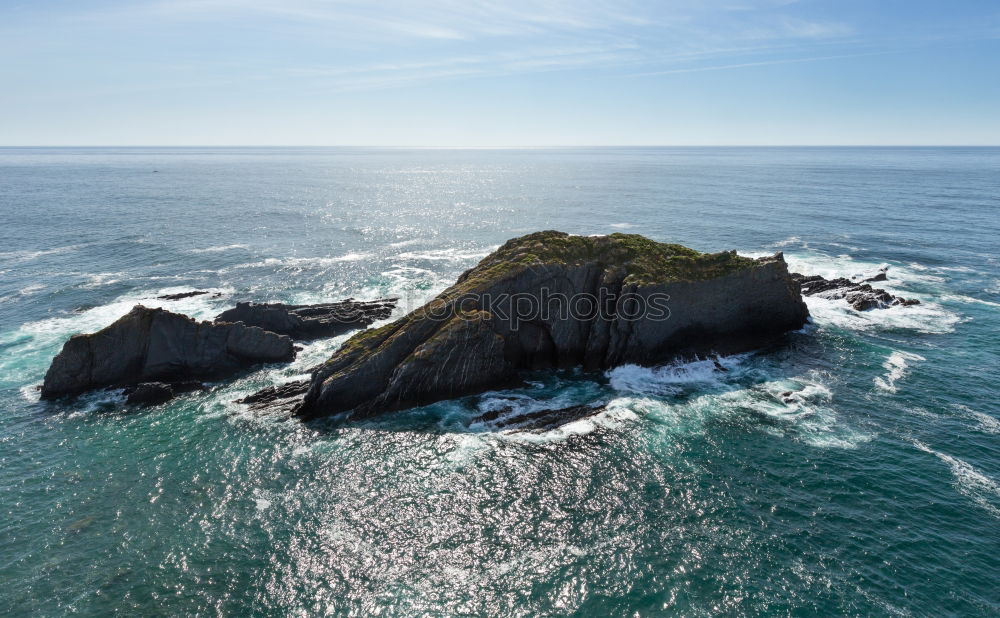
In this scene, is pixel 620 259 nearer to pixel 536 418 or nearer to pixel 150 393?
pixel 536 418

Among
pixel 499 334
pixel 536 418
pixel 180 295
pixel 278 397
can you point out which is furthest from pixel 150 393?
pixel 536 418

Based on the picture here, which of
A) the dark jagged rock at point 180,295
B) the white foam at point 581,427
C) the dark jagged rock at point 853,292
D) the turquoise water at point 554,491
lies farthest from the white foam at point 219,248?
the dark jagged rock at point 853,292

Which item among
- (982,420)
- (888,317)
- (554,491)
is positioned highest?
(888,317)

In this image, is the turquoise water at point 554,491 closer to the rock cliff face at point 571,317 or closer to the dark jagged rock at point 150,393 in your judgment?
the dark jagged rock at point 150,393

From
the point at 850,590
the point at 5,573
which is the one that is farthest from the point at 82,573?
the point at 850,590

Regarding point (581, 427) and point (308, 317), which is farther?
point (308, 317)

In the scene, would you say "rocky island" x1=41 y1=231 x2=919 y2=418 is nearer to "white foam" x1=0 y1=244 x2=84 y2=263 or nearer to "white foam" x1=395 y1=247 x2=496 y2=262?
"white foam" x1=395 y1=247 x2=496 y2=262
